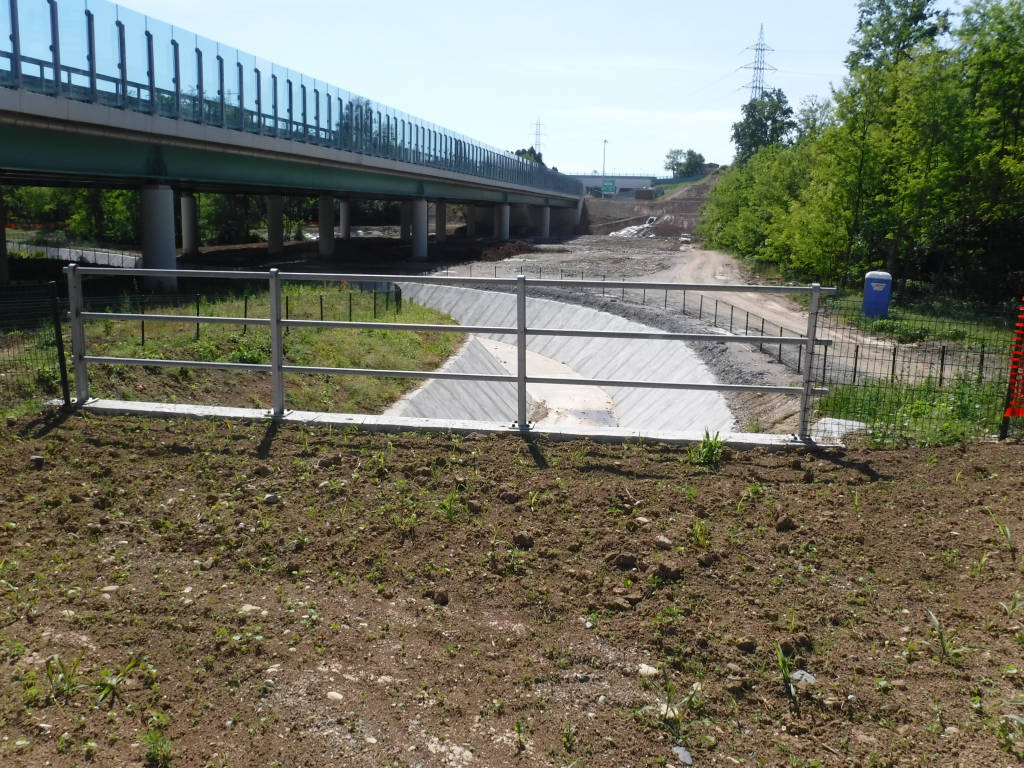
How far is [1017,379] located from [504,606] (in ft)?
21.8

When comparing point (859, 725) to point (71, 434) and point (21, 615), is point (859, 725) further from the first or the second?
point (71, 434)

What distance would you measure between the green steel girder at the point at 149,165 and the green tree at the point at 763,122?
8007 centimetres

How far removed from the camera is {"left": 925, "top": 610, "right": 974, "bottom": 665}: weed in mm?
4488

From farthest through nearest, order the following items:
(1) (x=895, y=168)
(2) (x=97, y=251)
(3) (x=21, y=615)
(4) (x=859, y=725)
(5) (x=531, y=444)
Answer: (2) (x=97, y=251) < (1) (x=895, y=168) < (5) (x=531, y=444) < (3) (x=21, y=615) < (4) (x=859, y=725)

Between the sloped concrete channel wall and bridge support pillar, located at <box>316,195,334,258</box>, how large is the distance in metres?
18.7

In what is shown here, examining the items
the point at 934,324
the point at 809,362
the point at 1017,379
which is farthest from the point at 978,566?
the point at 934,324

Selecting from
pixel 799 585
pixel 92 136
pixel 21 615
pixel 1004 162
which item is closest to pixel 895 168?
pixel 1004 162

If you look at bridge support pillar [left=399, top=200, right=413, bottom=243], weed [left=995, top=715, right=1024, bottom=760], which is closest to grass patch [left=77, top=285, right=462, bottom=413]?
weed [left=995, top=715, right=1024, bottom=760]

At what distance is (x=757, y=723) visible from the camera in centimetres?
402

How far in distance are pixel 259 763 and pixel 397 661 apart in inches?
39.4

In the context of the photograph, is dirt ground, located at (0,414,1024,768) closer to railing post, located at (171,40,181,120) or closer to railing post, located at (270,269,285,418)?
railing post, located at (270,269,285,418)

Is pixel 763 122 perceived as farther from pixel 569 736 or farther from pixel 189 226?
pixel 569 736

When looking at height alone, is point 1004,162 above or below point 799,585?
above

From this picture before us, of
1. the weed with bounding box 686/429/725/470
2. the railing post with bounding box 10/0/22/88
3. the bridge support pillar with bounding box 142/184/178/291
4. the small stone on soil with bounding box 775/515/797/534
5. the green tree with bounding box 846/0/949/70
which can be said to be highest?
the green tree with bounding box 846/0/949/70
